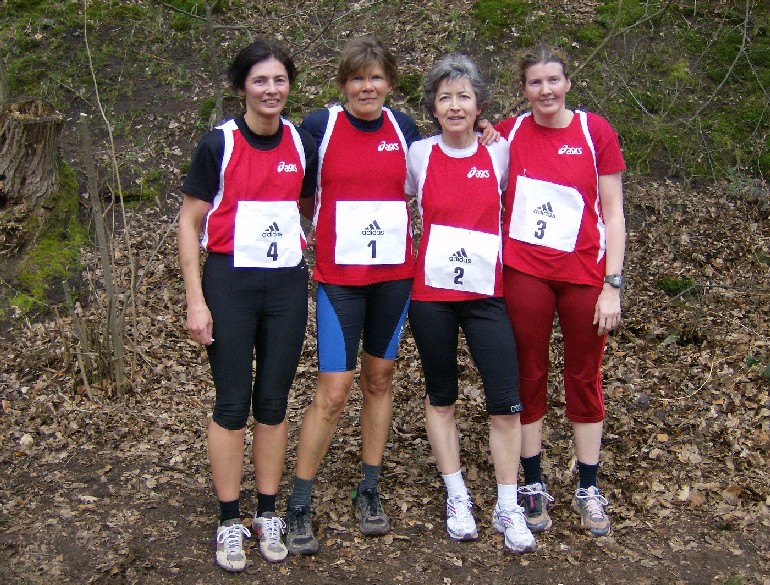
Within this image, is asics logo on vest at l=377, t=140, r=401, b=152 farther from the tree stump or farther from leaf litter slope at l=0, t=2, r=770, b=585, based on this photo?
the tree stump

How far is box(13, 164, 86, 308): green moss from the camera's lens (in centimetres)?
619

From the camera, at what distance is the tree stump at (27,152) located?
21.0 feet

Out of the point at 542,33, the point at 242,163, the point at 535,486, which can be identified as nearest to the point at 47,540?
the point at 242,163

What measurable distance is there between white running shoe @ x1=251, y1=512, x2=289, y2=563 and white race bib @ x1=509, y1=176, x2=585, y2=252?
1723mm

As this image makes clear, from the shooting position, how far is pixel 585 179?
3.62m

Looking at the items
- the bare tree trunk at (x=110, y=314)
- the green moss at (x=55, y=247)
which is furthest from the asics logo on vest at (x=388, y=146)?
the green moss at (x=55, y=247)

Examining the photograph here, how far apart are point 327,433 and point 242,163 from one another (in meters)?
1.31

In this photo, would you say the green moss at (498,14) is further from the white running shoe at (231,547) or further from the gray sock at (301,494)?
the white running shoe at (231,547)

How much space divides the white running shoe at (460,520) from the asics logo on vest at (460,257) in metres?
1.17

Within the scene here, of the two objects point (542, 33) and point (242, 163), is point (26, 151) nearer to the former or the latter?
point (242, 163)

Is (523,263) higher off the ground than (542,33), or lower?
lower

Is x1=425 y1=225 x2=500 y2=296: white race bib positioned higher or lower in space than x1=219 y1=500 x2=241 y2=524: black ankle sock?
higher

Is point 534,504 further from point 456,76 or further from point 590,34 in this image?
point 590,34

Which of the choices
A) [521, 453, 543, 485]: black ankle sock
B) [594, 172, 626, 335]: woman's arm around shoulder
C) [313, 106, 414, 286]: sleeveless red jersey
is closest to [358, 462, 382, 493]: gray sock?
[521, 453, 543, 485]: black ankle sock
